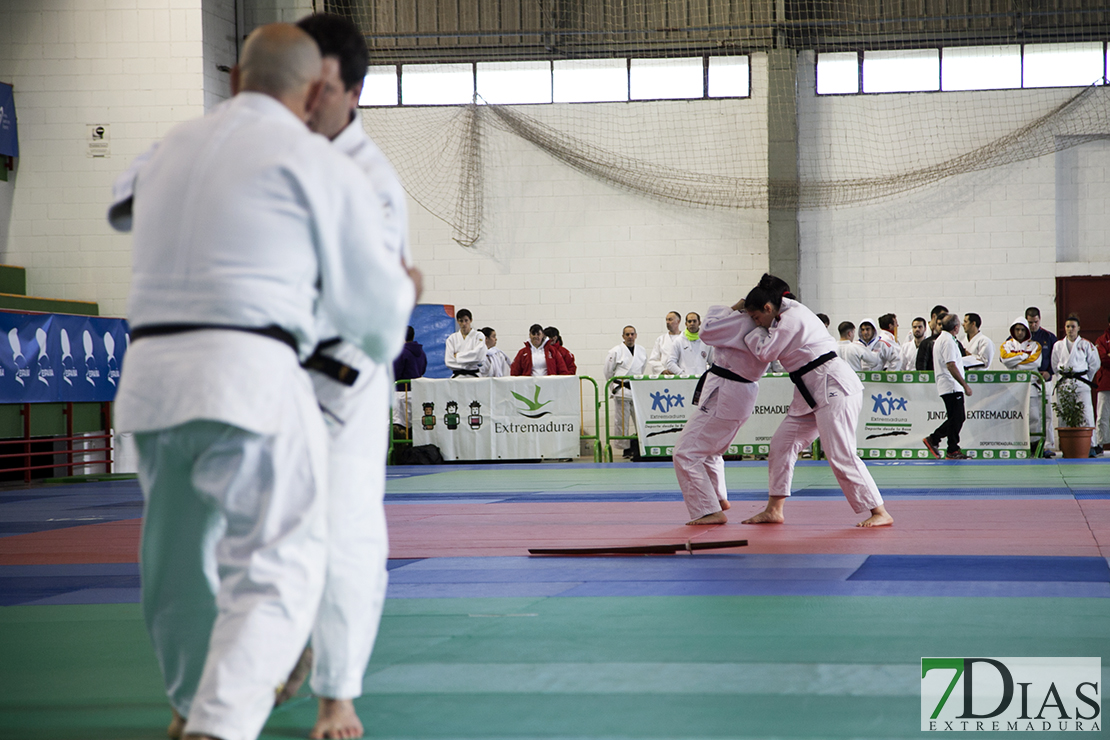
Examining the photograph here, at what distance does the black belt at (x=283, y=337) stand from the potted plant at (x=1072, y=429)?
11.9m

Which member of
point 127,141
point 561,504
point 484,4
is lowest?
point 561,504

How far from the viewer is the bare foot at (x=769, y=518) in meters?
6.59

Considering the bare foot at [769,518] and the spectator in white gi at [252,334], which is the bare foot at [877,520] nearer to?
the bare foot at [769,518]

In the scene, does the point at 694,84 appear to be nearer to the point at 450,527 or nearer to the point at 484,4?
the point at 484,4

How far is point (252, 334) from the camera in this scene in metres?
1.98

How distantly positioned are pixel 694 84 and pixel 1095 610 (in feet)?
43.2

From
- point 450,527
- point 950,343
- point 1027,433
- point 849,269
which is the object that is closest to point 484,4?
point 849,269

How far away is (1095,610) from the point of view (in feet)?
12.2

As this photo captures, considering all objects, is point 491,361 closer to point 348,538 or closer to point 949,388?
point 949,388

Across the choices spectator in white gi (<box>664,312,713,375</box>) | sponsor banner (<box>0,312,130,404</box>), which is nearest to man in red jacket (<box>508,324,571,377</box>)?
spectator in white gi (<box>664,312,713,375</box>)

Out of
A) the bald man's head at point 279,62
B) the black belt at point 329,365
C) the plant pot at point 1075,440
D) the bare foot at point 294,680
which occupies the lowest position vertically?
the plant pot at point 1075,440

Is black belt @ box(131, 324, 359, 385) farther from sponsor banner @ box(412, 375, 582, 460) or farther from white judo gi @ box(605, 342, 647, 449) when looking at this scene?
white judo gi @ box(605, 342, 647, 449)

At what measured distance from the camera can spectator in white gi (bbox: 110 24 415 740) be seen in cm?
194

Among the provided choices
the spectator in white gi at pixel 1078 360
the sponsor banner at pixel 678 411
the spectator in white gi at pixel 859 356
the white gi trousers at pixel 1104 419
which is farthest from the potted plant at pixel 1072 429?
the sponsor banner at pixel 678 411
